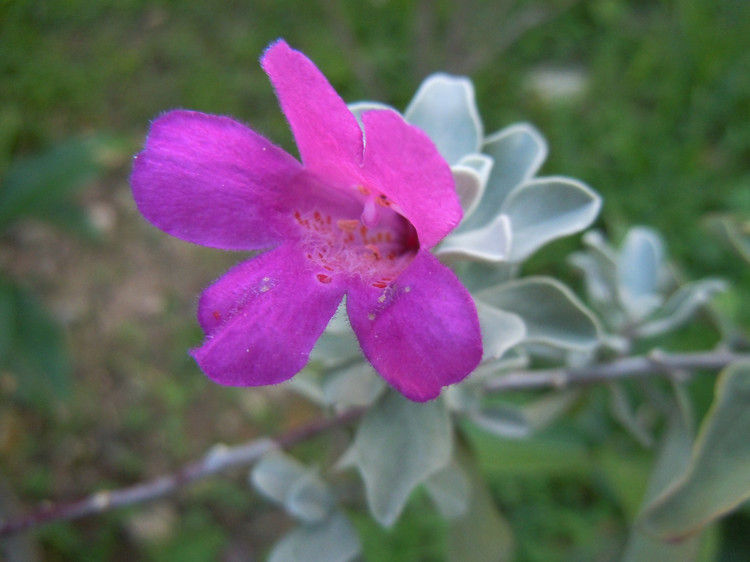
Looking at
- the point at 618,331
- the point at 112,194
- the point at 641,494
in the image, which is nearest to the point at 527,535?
the point at 641,494

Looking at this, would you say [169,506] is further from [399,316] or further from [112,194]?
[399,316]

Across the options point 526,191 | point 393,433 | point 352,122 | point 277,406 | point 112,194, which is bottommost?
point 277,406

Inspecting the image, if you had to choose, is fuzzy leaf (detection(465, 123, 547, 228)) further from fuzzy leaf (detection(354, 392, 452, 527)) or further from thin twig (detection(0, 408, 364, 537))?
thin twig (detection(0, 408, 364, 537))

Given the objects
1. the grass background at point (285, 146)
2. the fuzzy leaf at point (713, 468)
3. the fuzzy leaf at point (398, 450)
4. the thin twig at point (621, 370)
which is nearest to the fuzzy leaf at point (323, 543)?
the fuzzy leaf at point (398, 450)

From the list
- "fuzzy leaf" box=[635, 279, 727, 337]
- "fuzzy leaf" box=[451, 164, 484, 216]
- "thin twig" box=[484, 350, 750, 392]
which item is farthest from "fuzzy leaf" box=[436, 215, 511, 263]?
"fuzzy leaf" box=[635, 279, 727, 337]

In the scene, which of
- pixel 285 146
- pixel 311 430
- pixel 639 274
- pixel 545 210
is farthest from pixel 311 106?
pixel 285 146

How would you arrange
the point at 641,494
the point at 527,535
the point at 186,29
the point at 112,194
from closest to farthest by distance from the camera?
the point at 641,494
the point at 527,535
the point at 112,194
the point at 186,29

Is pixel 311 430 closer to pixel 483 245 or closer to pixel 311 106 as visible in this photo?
pixel 483 245
